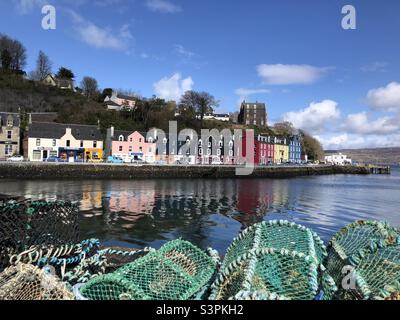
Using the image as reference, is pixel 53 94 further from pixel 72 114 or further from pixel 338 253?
pixel 338 253

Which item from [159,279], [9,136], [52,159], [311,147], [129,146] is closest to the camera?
[159,279]

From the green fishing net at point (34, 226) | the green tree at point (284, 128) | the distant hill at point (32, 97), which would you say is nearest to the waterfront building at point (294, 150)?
the green tree at point (284, 128)

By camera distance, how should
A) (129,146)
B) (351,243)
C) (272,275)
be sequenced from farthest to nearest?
(129,146) < (351,243) < (272,275)

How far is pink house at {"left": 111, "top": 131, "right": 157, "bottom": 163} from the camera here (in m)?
66.9

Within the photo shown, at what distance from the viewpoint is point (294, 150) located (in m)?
107

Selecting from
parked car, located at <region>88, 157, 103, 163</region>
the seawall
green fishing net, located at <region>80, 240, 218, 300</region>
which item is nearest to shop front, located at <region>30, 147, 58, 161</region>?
parked car, located at <region>88, 157, 103, 163</region>

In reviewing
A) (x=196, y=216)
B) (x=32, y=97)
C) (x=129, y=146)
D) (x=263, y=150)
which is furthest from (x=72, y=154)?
(x=263, y=150)

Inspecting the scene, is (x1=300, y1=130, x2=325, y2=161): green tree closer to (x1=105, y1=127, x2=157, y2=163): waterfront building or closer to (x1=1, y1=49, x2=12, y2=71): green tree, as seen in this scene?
(x1=105, y1=127, x2=157, y2=163): waterfront building

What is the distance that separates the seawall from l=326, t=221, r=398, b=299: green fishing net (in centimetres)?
4462

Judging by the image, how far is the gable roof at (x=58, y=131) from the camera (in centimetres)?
5912

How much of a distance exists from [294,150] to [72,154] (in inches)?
2684

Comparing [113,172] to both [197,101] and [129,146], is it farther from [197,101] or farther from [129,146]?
[197,101]

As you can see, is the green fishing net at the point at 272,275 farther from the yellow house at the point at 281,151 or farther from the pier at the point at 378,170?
the pier at the point at 378,170
